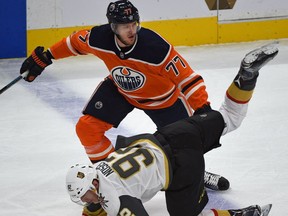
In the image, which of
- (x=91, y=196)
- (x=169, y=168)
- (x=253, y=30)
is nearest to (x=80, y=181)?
(x=91, y=196)

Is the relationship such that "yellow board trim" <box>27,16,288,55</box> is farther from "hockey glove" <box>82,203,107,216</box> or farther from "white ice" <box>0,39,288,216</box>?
"hockey glove" <box>82,203,107,216</box>

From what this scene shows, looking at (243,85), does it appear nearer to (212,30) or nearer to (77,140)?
(77,140)

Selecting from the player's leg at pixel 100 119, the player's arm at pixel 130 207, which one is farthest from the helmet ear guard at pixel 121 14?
the player's arm at pixel 130 207

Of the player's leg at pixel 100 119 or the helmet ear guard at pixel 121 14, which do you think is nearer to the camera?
the helmet ear guard at pixel 121 14

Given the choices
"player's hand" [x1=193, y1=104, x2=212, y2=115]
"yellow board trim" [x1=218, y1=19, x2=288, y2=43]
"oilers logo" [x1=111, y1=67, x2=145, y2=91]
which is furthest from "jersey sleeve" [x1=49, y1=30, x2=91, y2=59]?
"yellow board trim" [x1=218, y1=19, x2=288, y2=43]

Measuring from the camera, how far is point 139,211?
2.78m

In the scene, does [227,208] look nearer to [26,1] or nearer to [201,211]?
[201,211]

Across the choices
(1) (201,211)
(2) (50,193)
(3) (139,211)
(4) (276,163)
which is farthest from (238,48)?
(3) (139,211)

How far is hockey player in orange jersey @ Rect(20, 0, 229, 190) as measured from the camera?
11.3 feet

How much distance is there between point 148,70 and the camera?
351 centimetres

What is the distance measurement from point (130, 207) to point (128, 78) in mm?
906

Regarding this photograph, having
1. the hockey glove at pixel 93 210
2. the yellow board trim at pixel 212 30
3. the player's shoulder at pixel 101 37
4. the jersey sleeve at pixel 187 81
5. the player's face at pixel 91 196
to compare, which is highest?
the player's shoulder at pixel 101 37

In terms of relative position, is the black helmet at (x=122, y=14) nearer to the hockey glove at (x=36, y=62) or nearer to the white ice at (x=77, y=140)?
the hockey glove at (x=36, y=62)

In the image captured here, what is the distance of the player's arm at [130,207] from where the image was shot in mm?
2771
